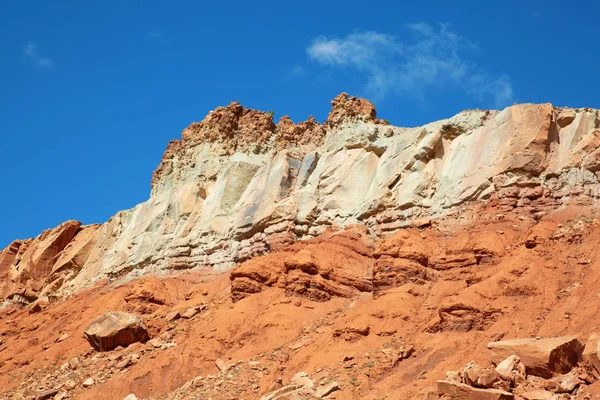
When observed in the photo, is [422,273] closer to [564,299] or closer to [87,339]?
[564,299]

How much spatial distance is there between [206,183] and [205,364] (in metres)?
19.5

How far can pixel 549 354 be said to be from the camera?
20922mm

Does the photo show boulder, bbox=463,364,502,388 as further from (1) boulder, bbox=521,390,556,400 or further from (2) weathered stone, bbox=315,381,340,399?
(2) weathered stone, bbox=315,381,340,399

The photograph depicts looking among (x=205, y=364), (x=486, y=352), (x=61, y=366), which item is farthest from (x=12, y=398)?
(x=486, y=352)

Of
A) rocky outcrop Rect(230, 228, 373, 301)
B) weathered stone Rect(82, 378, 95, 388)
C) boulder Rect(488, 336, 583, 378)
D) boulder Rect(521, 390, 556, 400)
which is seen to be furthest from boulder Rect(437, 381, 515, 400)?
weathered stone Rect(82, 378, 95, 388)

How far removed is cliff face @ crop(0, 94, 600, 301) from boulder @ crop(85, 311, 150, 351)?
20.8 feet

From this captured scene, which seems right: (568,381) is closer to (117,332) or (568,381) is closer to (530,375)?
(530,375)

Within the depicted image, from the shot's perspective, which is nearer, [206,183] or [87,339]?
[87,339]

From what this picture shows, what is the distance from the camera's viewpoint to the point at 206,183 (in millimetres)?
49531

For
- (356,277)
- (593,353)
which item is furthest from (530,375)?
(356,277)

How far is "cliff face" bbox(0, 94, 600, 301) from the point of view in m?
33.3

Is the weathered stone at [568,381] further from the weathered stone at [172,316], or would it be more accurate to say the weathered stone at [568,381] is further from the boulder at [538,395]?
the weathered stone at [172,316]

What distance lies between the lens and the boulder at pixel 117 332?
116 feet

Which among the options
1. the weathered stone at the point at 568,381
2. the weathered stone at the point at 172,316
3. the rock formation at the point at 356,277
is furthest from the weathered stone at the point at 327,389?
the weathered stone at the point at 172,316
